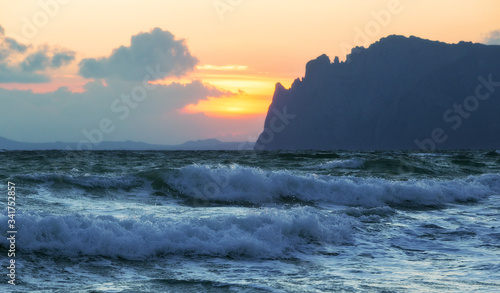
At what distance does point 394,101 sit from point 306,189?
139558 mm

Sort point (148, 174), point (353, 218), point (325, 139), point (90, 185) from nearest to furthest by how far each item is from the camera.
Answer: point (353, 218), point (90, 185), point (148, 174), point (325, 139)

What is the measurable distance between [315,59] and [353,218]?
149 m

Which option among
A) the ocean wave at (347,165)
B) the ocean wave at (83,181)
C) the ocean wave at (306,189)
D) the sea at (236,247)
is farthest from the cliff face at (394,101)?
the sea at (236,247)

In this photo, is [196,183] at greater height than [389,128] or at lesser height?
lesser

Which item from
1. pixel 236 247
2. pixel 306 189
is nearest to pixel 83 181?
pixel 306 189

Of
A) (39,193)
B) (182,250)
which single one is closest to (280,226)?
(182,250)

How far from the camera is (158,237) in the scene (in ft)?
29.9

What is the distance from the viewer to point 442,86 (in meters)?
152

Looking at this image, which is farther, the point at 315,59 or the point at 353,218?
the point at 315,59

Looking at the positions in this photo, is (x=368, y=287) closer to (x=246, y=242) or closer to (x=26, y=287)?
(x=246, y=242)

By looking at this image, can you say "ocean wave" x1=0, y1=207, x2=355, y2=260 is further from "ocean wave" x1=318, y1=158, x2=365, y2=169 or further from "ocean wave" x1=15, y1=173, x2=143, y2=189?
"ocean wave" x1=318, y1=158, x2=365, y2=169

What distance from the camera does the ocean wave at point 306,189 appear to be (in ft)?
58.5

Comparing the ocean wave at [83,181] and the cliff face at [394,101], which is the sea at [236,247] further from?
the cliff face at [394,101]

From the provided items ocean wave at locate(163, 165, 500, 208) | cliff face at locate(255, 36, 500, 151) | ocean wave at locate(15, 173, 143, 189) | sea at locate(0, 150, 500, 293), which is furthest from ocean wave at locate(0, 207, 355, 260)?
cliff face at locate(255, 36, 500, 151)
